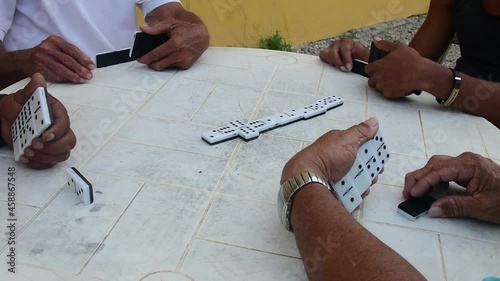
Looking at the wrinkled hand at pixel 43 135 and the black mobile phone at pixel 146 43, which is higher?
the wrinkled hand at pixel 43 135


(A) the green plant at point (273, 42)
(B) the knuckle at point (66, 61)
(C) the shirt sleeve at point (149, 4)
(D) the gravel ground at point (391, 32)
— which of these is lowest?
(D) the gravel ground at point (391, 32)

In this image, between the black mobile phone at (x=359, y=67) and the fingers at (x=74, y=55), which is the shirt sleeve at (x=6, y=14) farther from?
the black mobile phone at (x=359, y=67)

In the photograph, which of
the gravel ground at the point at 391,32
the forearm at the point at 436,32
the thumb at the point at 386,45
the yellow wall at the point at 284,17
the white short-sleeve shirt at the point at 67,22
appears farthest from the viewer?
the gravel ground at the point at 391,32

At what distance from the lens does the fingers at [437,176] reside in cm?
112

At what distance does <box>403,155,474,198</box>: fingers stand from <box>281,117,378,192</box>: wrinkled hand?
0.51 feet

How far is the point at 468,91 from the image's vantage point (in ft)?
5.16

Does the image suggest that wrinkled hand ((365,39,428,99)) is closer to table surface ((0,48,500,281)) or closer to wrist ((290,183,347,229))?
table surface ((0,48,500,281))

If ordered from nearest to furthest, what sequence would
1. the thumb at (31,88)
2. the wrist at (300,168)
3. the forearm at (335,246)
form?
the forearm at (335,246), the wrist at (300,168), the thumb at (31,88)

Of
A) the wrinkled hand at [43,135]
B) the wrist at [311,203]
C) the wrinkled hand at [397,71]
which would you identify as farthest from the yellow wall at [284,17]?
the wrist at [311,203]

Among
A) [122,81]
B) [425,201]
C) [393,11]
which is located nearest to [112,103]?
[122,81]

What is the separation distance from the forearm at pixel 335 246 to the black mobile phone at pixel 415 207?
0.21 metres

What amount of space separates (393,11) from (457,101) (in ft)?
9.51

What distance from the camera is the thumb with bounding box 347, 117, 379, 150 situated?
1103mm

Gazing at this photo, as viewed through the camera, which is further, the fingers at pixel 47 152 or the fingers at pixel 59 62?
the fingers at pixel 59 62
